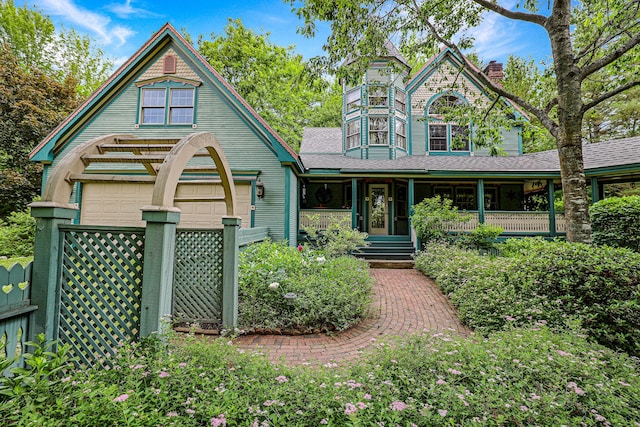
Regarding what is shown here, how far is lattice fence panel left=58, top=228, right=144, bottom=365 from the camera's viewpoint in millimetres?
2557

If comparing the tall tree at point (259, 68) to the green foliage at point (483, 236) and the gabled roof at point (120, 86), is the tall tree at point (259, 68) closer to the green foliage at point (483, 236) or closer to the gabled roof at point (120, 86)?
the gabled roof at point (120, 86)

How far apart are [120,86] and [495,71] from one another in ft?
54.0

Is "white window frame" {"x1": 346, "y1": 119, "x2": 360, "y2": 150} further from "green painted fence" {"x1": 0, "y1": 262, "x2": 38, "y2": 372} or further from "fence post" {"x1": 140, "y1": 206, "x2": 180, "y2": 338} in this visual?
"green painted fence" {"x1": 0, "y1": 262, "x2": 38, "y2": 372}

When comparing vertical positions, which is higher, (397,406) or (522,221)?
(522,221)

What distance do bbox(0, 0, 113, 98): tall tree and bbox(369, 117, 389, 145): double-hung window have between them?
17380mm

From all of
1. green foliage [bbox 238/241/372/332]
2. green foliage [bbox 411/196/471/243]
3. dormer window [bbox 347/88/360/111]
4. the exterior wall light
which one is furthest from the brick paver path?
dormer window [bbox 347/88/360/111]

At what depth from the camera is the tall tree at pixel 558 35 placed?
524cm

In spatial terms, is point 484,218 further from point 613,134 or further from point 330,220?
point 613,134

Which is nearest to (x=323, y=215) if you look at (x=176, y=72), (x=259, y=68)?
(x=176, y=72)

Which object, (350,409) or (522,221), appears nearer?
(350,409)

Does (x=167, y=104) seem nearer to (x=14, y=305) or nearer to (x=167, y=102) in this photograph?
(x=167, y=102)

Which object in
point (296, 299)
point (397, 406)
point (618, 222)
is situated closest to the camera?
point (397, 406)

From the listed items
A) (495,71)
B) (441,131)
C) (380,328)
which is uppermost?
(495,71)

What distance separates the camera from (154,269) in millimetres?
2561
